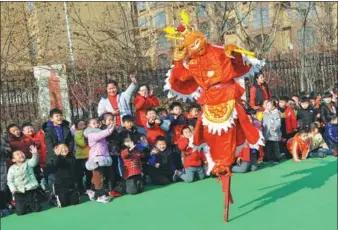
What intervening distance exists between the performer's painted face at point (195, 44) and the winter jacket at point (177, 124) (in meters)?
2.48

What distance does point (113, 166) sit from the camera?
7055 millimetres

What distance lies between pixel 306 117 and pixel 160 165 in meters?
3.06

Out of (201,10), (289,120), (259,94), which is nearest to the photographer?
(289,120)

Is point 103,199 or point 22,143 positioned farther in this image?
point 22,143

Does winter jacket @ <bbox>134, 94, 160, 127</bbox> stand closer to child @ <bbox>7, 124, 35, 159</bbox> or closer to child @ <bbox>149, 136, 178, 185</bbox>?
child @ <bbox>149, 136, 178, 185</bbox>

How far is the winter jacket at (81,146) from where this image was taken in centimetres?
712

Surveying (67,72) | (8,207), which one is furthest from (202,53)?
(67,72)

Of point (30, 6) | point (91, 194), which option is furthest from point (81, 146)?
point (30, 6)

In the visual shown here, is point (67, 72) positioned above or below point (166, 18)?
below

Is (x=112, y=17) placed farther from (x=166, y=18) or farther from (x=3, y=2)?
(x=3, y=2)

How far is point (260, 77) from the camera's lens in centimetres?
921

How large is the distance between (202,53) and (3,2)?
445 inches

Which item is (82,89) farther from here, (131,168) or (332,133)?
(332,133)

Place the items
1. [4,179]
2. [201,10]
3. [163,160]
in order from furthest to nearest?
[201,10] < [163,160] < [4,179]
